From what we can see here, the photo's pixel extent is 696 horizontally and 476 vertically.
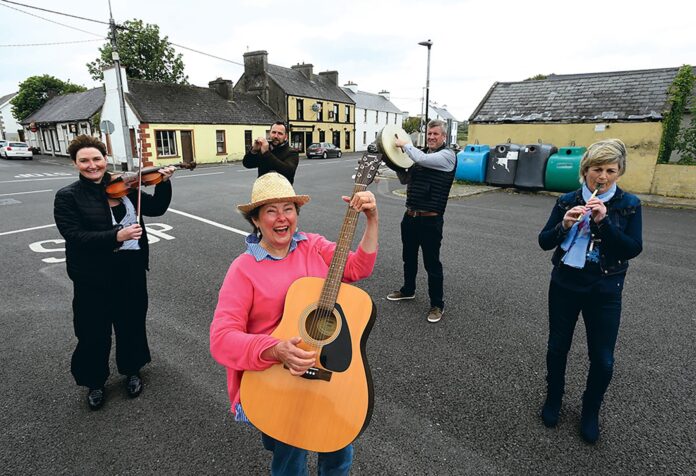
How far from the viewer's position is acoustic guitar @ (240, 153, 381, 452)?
1.72 meters

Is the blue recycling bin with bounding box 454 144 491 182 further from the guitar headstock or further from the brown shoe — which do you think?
the guitar headstock

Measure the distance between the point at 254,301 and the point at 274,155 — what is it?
12.2ft

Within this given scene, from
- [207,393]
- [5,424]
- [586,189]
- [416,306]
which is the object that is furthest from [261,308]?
[416,306]

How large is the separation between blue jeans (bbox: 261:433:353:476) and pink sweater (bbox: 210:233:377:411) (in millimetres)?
340

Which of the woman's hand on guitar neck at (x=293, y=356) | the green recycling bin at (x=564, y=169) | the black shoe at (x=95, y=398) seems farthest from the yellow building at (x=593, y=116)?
the black shoe at (x=95, y=398)

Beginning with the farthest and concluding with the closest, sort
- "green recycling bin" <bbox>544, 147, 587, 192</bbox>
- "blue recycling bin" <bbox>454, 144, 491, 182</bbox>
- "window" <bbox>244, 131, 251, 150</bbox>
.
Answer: "window" <bbox>244, 131, 251, 150</bbox>, "blue recycling bin" <bbox>454, 144, 491, 182</bbox>, "green recycling bin" <bbox>544, 147, 587, 192</bbox>

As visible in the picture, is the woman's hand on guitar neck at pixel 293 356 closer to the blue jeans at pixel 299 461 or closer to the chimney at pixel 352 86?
the blue jeans at pixel 299 461

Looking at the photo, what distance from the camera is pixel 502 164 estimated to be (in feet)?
48.9

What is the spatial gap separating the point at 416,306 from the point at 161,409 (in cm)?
287

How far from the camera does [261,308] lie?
1.89m

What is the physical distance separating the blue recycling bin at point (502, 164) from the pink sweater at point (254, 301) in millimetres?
14189

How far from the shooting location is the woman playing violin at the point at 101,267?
9.26ft

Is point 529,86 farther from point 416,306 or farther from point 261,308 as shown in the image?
point 261,308

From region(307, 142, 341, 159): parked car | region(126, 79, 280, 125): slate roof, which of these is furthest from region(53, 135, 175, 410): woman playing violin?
region(307, 142, 341, 159): parked car
